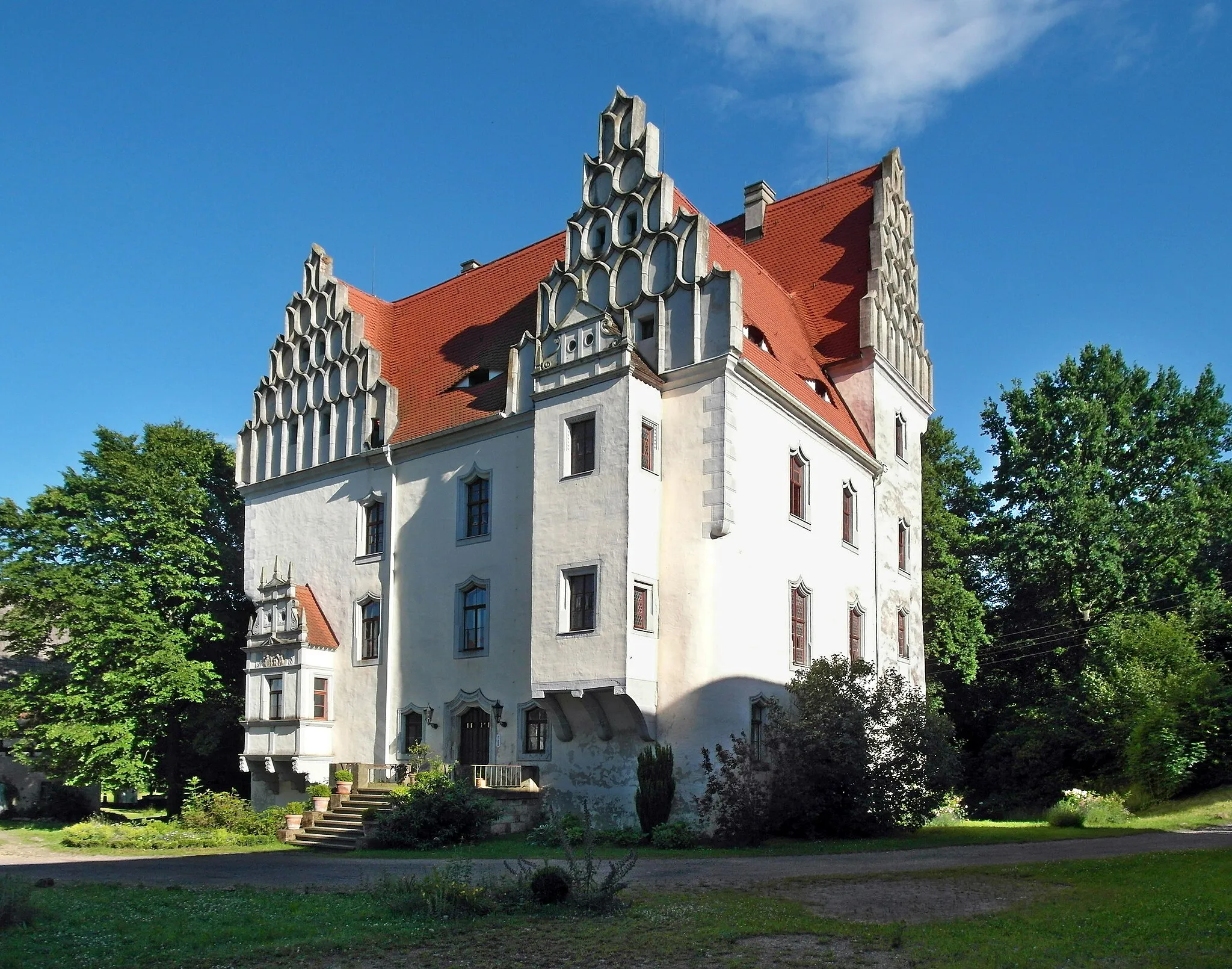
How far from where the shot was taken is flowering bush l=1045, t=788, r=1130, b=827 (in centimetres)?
2528

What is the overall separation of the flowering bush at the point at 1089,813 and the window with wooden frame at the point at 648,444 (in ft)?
41.5

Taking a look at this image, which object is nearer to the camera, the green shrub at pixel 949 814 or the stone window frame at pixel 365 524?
the green shrub at pixel 949 814

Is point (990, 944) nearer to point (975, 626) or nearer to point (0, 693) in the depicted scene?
point (975, 626)

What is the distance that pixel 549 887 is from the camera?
12.1m

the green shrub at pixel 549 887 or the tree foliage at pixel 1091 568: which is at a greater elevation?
the tree foliage at pixel 1091 568

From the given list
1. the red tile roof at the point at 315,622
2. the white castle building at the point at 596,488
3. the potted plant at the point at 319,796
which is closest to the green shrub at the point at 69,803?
the white castle building at the point at 596,488

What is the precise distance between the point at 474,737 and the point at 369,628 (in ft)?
15.5

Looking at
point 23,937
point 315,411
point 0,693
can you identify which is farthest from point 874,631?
point 0,693

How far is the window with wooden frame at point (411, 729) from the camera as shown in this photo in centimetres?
2780

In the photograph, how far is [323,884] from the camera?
15320 millimetres

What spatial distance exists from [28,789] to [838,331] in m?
31.3

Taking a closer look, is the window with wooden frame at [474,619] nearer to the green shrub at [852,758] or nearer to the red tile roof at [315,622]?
the red tile roof at [315,622]

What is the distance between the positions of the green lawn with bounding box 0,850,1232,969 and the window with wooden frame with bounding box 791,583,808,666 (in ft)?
40.9

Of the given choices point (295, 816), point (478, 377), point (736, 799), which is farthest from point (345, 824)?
point (478, 377)
